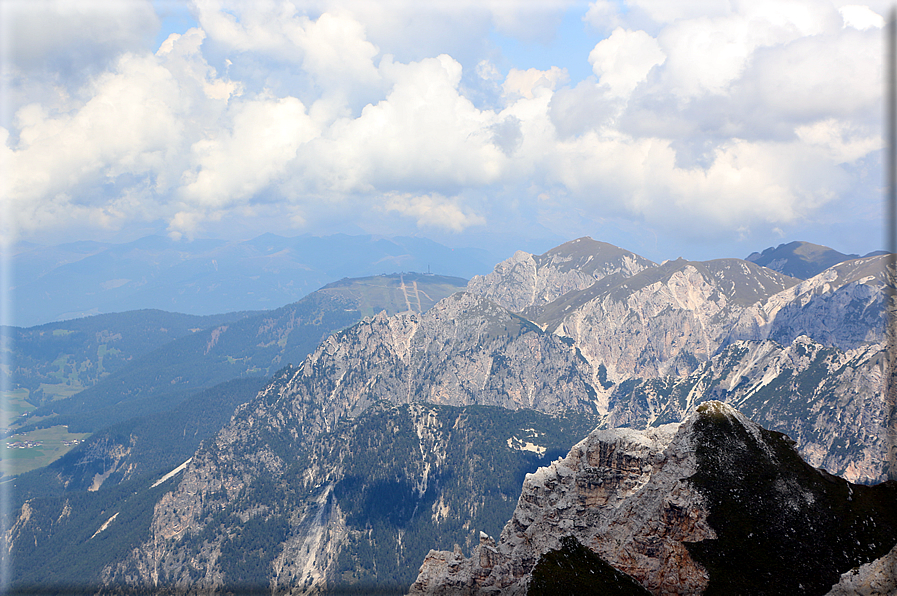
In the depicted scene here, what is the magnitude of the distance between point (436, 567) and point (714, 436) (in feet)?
137

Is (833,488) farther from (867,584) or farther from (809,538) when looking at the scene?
(867,584)

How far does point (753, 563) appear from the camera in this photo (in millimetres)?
64625

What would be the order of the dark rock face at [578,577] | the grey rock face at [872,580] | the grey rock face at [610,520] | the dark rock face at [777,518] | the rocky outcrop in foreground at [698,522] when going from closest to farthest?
1. the grey rock face at [872,580]
2. the dark rock face at [777,518]
3. the rocky outcrop in foreground at [698,522]
4. the dark rock face at [578,577]
5. the grey rock face at [610,520]

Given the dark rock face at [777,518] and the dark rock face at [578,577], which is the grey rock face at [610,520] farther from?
the dark rock face at [777,518]

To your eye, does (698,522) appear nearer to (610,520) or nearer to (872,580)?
(610,520)

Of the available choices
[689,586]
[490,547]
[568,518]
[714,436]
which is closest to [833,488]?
[714,436]

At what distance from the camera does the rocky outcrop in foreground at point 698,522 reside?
64.4 m

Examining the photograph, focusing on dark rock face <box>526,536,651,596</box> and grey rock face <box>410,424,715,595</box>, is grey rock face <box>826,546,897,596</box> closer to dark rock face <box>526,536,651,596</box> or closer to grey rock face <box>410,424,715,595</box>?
grey rock face <box>410,424,715,595</box>

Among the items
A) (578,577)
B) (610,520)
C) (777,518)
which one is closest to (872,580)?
(777,518)

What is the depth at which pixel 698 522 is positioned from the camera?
67.6 metres

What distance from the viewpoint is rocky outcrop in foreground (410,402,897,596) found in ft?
211

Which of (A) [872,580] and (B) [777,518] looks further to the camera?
(B) [777,518]

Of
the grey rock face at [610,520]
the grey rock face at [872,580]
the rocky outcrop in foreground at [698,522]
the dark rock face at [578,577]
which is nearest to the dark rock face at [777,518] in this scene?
the rocky outcrop in foreground at [698,522]

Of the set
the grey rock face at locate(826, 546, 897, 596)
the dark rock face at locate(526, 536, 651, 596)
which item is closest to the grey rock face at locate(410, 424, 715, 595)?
the dark rock face at locate(526, 536, 651, 596)
